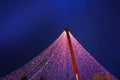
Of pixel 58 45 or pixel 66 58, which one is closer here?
pixel 58 45

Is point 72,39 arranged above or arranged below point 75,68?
above

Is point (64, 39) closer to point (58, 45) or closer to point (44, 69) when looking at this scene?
point (58, 45)

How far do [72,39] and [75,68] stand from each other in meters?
2.15

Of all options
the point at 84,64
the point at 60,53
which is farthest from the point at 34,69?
the point at 84,64

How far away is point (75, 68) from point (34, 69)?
93.5 inches

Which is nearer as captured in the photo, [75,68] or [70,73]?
[75,68]

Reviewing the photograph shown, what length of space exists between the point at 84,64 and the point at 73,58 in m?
1.16

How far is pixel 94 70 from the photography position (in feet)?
58.7

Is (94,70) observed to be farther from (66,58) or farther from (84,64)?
(66,58)

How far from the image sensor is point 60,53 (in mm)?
17969

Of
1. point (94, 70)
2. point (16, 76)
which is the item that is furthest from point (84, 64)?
point (16, 76)

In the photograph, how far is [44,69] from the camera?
56.6 ft

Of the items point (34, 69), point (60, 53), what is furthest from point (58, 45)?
point (34, 69)

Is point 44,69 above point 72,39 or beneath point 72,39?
beneath
